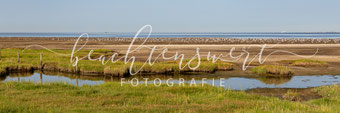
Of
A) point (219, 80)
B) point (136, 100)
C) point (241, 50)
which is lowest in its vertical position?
point (219, 80)

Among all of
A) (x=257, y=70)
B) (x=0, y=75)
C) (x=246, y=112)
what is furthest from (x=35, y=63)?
(x=246, y=112)

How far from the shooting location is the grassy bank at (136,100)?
45.0 ft

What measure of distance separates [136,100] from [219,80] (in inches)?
512

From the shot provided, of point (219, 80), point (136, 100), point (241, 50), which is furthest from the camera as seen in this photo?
point (241, 50)

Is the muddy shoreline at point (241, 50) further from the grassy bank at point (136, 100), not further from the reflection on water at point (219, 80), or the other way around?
the grassy bank at point (136, 100)

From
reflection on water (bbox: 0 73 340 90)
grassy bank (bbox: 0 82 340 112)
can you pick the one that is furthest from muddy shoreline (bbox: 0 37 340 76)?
grassy bank (bbox: 0 82 340 112)

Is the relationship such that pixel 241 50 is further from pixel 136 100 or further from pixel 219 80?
pixel 136 100

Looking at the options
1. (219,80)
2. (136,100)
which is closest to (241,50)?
(219,80)

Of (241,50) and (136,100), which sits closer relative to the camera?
(136,100)

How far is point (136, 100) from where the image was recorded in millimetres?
15727

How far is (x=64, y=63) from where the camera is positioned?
34.3 metres

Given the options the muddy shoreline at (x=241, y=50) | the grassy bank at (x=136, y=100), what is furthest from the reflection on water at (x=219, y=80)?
the grassy bank at (x=136, y=100)

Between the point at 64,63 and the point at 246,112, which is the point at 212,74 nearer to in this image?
the point at 64,63

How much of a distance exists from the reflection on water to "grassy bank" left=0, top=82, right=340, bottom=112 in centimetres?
495
